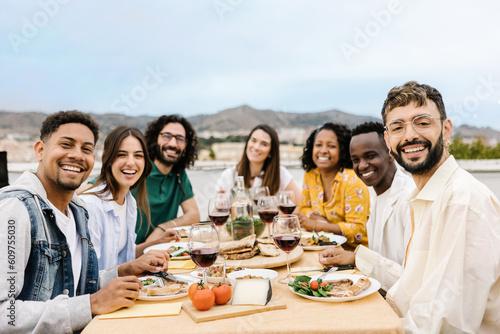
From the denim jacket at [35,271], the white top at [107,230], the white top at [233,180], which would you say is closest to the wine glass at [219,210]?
the white top at [107,230]

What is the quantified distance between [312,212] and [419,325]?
2265 mm

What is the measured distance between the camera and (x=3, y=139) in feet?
14.2

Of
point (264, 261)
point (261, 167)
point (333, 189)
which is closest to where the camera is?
point (264, 261)

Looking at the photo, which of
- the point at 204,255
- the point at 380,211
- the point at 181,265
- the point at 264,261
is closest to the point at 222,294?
the point at 204,255

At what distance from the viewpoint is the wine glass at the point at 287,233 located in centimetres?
161

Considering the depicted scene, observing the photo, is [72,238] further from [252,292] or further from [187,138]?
[187,138]

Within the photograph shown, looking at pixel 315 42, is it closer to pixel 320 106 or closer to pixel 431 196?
pixel 320 106

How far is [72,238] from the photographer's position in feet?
5.97

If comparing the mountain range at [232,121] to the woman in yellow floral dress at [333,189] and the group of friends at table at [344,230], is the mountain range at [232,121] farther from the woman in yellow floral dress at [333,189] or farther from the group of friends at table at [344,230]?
the group of friends at table at [344,230]

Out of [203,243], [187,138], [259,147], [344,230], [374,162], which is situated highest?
[187,138]

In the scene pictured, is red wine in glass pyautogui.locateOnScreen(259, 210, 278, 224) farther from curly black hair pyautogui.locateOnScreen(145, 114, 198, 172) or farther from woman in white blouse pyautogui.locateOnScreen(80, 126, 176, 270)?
curly black hair pyautogui.locateOnScreen(145, 114, 198, 172)

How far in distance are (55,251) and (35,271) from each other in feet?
0.35

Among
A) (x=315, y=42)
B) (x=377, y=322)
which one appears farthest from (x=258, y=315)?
(x=315, y=42)

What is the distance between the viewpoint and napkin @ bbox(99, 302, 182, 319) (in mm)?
1277
